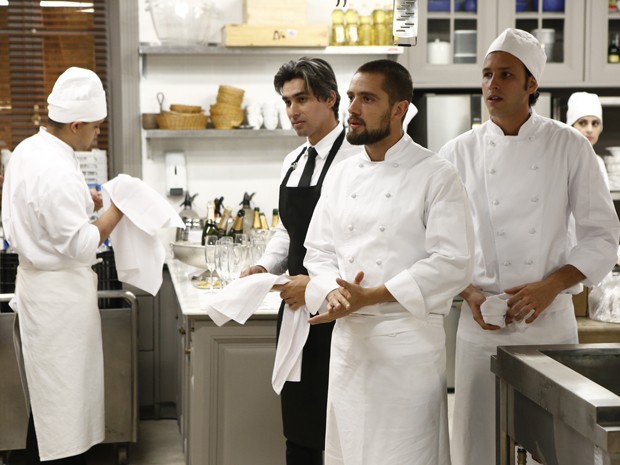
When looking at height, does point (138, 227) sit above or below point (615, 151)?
below

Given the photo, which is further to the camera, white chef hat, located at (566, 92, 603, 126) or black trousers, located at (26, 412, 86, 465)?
white chef hat, located at (566, 92, 603, 126)

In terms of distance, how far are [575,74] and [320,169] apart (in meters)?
2.84

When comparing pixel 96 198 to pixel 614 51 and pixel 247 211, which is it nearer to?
pixel 247 211

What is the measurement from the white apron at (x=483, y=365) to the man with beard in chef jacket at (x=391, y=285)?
25 centimetres

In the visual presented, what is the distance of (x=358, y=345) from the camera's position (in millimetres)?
2355

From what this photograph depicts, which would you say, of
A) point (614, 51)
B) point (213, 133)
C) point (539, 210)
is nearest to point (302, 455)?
point (539, 210)

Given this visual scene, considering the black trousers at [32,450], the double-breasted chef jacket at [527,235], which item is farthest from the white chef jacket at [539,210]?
the black trousers at [32,450]

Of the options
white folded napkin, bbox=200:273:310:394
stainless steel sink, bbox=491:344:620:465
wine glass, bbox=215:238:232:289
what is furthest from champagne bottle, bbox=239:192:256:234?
stainless steel sink, bbox=491:344:620:465

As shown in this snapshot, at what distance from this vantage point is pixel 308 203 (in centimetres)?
288

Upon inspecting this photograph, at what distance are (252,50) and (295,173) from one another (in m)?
2.13

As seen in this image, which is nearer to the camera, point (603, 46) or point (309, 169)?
point (309, 169)

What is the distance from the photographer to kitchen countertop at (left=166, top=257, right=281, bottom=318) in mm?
3244

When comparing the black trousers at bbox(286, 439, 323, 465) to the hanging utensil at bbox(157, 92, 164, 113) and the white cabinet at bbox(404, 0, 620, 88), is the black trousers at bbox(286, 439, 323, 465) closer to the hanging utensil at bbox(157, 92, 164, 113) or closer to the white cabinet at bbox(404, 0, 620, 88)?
the hanging utensil at bbox(157, 92, 164, 113)

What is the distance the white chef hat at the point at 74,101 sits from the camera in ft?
11.5
